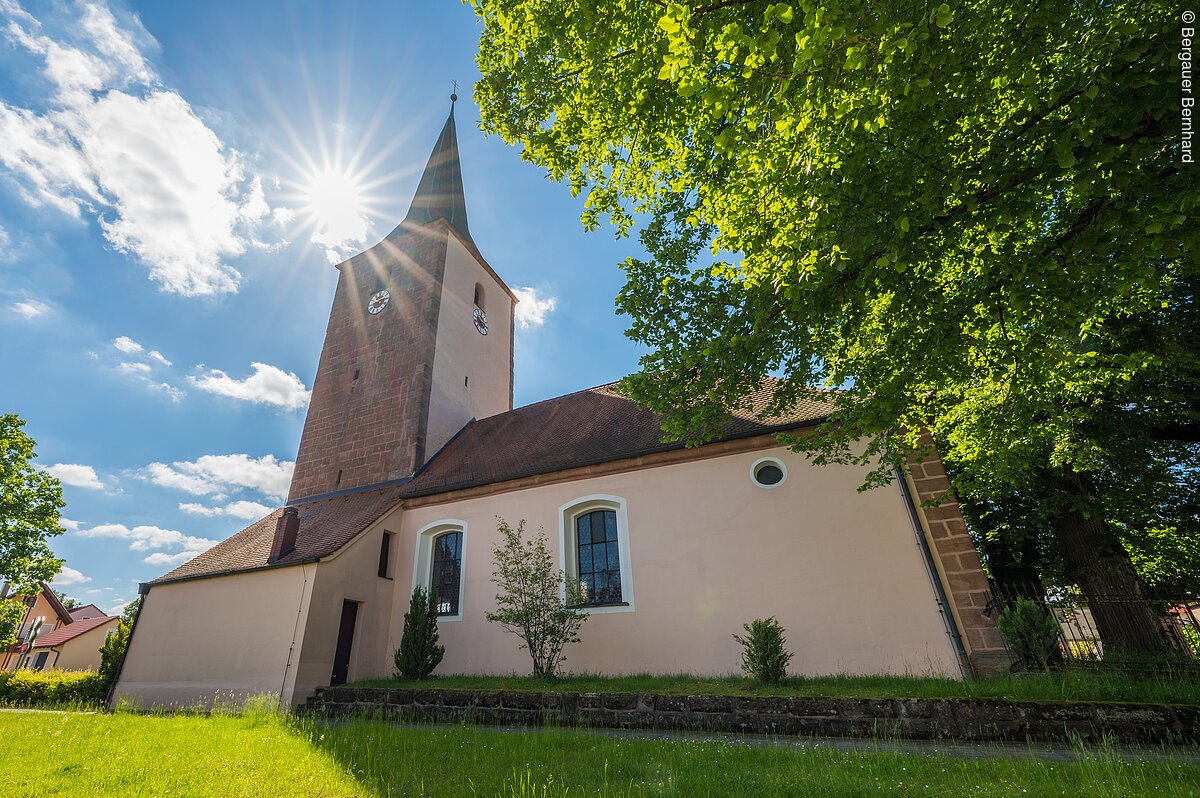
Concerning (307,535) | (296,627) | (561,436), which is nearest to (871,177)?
(561,436)

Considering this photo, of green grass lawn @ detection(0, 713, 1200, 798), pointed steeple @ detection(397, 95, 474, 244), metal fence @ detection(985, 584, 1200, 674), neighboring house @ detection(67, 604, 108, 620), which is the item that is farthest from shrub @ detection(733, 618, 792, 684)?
neighboring house @ detection(67, 604, 108, 620)

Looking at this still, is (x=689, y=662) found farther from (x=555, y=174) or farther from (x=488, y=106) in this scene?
(x=488, y=106)

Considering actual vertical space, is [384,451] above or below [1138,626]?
above

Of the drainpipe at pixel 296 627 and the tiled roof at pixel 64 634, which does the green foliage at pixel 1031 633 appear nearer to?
the drainpipe at pixel 296 627

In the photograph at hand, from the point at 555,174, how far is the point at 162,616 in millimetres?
14891

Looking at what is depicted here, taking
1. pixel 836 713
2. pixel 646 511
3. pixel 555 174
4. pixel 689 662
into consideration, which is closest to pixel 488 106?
pixel 555 174

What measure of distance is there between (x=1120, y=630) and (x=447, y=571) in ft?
48.3

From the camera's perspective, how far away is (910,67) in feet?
15.4

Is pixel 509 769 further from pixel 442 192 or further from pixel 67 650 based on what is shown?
pixel 67 650

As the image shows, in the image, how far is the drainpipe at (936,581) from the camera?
26.4 feet

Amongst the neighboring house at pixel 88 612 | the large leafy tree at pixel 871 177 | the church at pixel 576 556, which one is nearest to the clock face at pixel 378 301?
the church at pixel 576 556

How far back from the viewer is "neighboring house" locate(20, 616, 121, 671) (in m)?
34.0

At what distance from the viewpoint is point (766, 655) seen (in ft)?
26.6

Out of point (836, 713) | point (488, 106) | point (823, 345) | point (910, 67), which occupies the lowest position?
point (836, 713)
